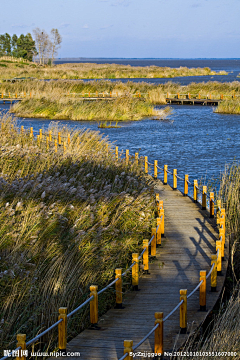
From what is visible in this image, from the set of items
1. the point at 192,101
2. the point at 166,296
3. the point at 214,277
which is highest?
the point at 192,101

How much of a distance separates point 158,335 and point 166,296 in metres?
1.54

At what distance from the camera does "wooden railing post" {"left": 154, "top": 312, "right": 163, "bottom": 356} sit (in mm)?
4414

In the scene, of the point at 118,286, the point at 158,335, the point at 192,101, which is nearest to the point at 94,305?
the point at 118,286

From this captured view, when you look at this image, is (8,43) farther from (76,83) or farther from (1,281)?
(1,281)

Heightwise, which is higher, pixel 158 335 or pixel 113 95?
pixel 113 95

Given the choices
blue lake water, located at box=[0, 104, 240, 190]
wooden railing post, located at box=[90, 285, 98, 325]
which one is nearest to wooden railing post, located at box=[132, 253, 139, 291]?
wooden railing post, located at box=[90, 285, 98, 325]

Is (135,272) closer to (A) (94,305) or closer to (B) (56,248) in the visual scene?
(B) (56,248)

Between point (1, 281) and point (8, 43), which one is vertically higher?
point (8, 43)

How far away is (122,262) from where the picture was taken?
22.3 feet

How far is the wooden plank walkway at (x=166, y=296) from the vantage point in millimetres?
4758

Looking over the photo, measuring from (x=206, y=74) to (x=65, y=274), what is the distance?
92478 millimetres

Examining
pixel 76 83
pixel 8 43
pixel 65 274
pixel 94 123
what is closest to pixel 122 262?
pixel 65 274

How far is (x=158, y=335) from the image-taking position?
14.6 ft

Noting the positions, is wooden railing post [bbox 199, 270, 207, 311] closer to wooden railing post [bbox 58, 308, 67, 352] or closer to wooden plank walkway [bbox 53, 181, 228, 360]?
wooden plank walkway [bbox 53, 181, 228, 360]
